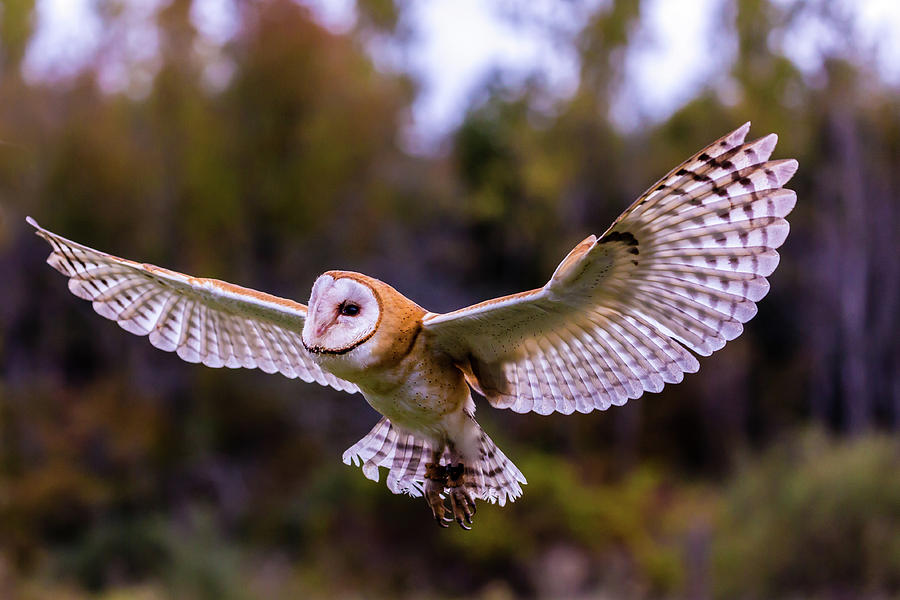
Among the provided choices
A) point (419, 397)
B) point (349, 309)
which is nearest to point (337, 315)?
point (349, 309)

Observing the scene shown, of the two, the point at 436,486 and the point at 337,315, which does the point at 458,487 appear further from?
the point at 337,315

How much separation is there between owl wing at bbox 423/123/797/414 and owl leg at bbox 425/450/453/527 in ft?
1.02

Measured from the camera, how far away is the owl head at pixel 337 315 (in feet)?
8.80

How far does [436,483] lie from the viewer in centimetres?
319

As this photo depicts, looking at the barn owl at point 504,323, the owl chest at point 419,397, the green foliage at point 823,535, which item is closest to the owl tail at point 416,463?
the barn owl at point 504,323

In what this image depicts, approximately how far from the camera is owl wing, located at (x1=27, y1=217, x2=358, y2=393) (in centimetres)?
342

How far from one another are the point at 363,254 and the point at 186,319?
15.9m

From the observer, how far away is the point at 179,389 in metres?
19.2

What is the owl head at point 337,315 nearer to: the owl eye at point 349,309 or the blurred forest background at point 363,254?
the owl eye at point 349,309

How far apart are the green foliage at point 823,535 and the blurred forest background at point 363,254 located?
207 centimetres

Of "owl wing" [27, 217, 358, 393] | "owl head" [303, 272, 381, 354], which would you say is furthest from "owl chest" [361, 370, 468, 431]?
"owl wing" [27, 217, 358, 393]

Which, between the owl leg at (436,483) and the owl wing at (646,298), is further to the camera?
the owl leg at (436,483)

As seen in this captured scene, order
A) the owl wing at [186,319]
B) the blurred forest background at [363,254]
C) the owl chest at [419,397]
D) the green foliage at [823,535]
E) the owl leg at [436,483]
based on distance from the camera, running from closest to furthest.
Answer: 1. the owl chest at [419,397]
2. the owl leg at [436,483]
3. the owl wing at [186,319]
4. the green foliage at [823,535]
5. the blurred forest background at [363,254]

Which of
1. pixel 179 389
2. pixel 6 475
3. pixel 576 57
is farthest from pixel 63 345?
pixel 576 57
